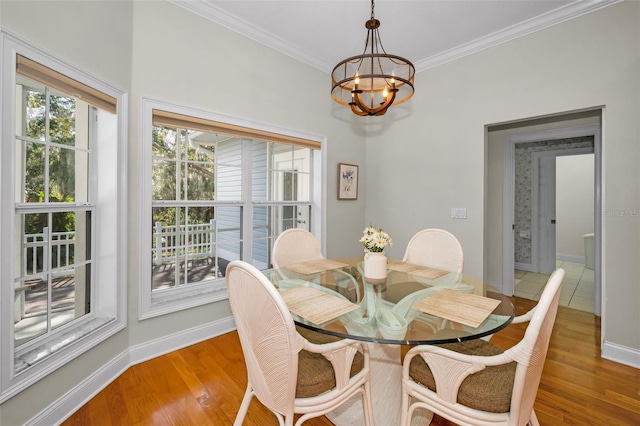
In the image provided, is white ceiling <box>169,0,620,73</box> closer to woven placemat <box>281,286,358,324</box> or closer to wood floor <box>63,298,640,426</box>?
woven placemat <box>281,286,358,324</box>

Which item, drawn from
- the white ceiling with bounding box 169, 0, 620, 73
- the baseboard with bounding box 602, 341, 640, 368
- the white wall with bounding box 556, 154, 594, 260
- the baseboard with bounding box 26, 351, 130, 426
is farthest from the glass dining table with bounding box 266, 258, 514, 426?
the white wall with bounding box 556, 154, 594, 260

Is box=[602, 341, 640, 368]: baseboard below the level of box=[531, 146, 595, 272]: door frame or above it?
below

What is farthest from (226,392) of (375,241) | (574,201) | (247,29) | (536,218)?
(574,201)

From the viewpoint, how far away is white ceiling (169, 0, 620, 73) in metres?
2.39

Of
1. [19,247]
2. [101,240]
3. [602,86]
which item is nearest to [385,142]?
[602,86]

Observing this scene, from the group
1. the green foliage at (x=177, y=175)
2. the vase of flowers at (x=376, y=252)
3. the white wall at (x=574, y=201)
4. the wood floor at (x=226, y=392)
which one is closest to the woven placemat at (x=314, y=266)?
the vase of flowers at (x=376, y=252)

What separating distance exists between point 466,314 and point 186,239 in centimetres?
233

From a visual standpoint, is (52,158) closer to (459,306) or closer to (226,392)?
(226,392)

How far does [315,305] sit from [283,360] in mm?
384

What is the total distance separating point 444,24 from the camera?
2674 millimetres

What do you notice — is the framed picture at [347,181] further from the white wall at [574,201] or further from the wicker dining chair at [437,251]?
the white wall at [574,201]

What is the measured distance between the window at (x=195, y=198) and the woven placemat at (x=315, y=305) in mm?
1396

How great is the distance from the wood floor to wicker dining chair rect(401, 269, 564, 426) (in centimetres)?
60

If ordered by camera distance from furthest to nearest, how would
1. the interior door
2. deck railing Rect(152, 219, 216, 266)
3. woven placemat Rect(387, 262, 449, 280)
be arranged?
the interior door
deck railing Rect(152, 219, 216, 266)
woven placemat Rect(387, 262, 449, 280)
